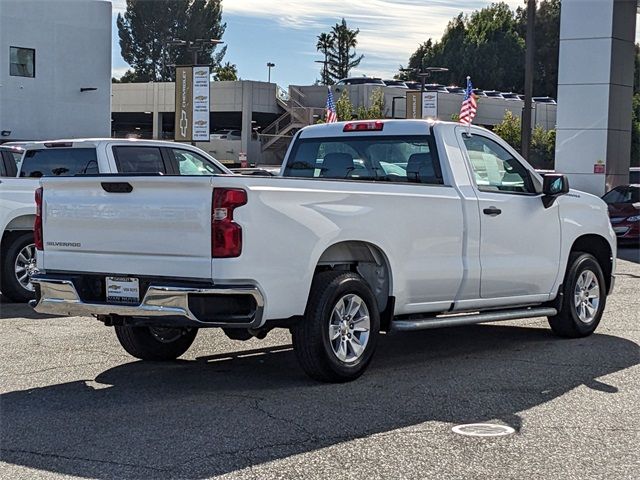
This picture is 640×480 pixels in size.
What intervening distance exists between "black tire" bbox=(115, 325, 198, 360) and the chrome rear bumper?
40.2 inches

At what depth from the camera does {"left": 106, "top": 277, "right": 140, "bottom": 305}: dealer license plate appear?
7.17 metres

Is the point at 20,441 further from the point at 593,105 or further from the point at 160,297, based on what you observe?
the point at 593,105

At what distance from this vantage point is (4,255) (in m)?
12.5

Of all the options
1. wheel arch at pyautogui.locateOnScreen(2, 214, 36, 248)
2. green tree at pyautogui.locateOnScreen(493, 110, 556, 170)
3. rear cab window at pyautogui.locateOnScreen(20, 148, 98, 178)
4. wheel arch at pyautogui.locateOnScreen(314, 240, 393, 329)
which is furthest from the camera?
green tree at pyautogui.locateOnScreen(493, 110, 556, 170)

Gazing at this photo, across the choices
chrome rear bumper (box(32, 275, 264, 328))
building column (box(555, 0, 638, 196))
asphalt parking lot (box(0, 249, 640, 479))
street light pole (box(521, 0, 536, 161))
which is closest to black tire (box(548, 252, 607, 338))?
asphalt parking lot (box(0, 249, 640, 479))

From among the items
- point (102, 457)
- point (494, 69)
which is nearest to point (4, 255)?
point (102, 457)

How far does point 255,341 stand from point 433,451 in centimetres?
406

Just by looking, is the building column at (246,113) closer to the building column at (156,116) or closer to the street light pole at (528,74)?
the building column at (156,116)

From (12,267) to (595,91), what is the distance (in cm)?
2195

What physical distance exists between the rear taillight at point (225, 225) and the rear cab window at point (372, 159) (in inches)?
88.6

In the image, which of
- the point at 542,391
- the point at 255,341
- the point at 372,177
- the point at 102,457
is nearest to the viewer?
the point at 102,457

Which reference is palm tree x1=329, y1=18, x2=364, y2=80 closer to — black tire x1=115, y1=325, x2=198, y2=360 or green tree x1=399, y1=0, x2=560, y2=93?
green tree x1=399, y1=0, x2=560, y2=93

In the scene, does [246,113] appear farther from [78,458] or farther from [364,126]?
[78,458]

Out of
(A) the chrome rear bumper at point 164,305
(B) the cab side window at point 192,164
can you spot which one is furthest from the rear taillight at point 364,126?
(B) the cab side window at point 192,164
